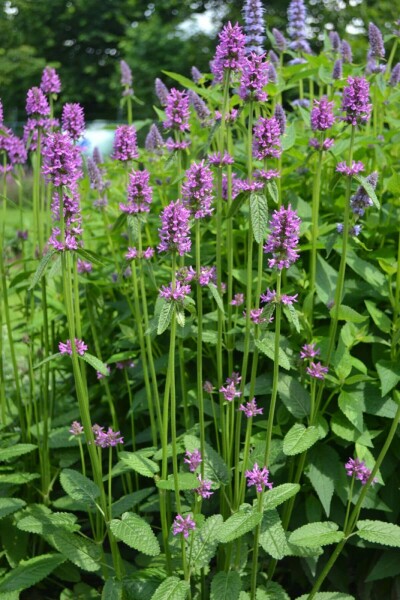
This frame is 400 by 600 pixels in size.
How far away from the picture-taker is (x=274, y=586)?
256cm

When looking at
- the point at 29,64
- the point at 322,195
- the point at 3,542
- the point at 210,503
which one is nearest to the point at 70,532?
the point at 3,542

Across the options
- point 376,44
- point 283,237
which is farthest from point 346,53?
point 283,237

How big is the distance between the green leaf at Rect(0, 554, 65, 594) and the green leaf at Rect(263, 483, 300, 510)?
0.80 meters

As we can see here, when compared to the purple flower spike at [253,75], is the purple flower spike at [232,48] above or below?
above

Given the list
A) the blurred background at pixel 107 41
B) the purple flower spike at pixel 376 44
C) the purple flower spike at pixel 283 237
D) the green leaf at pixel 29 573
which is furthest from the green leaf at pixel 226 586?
the blurred background at pixel 107 41

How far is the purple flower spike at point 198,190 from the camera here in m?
2.07

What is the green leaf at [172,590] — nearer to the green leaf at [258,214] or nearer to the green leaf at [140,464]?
the green leaf at [140,464]

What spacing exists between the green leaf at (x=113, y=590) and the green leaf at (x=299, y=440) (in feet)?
2.32

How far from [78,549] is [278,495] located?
746 mm

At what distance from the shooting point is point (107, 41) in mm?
37219

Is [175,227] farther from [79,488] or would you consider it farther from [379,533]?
[379,533]

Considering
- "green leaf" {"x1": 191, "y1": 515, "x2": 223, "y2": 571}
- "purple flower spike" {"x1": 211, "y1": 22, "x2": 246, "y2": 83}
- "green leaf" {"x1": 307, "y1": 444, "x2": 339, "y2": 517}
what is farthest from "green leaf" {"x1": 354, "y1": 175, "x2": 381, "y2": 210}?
"green leaf" {"x1": 191, "y1": 515, "x2": 223, "y2": 571}

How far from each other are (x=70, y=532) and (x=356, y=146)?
6.78ft

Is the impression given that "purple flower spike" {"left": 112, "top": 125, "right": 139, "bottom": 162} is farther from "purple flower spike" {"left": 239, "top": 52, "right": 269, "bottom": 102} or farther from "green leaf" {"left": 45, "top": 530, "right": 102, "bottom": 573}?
"green leaf" {"left": 45, "top": 530, "right": 102, "bottom": 573}
